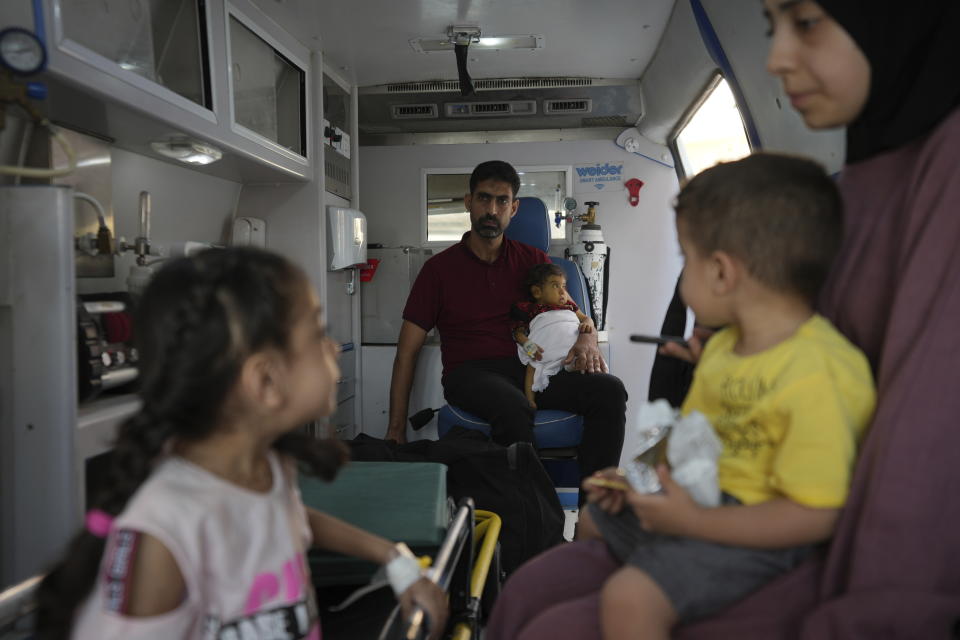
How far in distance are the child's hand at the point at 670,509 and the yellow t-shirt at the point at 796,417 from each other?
0.35 ft

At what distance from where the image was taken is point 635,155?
455cm

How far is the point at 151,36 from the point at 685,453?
7.39 feet

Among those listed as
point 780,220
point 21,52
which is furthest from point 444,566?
point 21,52

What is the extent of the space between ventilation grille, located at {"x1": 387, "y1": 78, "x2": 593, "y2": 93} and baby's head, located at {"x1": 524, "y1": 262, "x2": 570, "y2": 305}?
4.87 ft

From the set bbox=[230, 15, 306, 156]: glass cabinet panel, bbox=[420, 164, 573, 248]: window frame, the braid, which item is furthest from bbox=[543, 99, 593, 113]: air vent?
the braid

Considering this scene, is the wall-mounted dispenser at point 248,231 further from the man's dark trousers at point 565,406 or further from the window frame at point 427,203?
the window frame at point 427,203

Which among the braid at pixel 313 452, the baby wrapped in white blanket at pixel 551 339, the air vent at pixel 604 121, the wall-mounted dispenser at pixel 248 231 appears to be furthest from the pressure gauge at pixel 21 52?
the air vent at pixel 604 121

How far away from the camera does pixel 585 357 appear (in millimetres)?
3094

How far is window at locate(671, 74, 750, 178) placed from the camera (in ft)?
11.4

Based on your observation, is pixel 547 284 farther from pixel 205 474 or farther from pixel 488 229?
pixel 205 474

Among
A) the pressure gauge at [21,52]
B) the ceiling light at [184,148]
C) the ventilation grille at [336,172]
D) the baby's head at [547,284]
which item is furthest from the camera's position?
the ventilation grille at [336,172]

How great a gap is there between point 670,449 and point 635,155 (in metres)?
3.86

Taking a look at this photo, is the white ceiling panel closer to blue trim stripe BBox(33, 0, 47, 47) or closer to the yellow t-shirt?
blue trim stripe BBox(33, 0, 47, 47)

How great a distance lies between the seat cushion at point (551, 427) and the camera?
2861 millimetres
